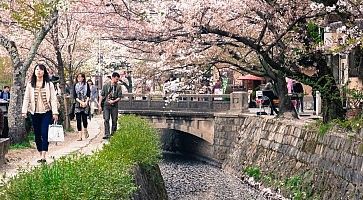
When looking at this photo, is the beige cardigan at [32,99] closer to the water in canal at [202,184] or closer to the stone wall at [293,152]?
the stone wall at [293,152]

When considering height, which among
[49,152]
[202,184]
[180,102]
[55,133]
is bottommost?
[202,184]

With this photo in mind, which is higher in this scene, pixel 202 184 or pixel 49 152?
pixel 49 152

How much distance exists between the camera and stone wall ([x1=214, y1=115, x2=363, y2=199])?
13531 millimetres

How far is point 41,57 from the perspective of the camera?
2859 centimetres

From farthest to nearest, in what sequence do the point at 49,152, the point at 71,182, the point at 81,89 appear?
the point at 81,89 → the point at 49,152 → the point at 71,182

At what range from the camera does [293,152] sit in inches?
740

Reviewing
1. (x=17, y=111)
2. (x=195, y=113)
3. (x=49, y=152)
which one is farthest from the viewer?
(x=195, y=113)

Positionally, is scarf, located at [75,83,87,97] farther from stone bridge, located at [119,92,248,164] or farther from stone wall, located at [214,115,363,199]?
stone bridge, located at [119,92,248,164]

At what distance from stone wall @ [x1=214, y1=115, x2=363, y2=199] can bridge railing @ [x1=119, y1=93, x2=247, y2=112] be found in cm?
85

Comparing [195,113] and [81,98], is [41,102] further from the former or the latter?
[195,113]

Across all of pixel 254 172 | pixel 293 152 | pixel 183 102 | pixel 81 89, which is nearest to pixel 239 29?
pixel 293 152

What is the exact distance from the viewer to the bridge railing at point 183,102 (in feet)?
96.3

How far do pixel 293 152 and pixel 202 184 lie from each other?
4.32 meters

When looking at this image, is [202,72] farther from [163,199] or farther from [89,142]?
[163,199]
